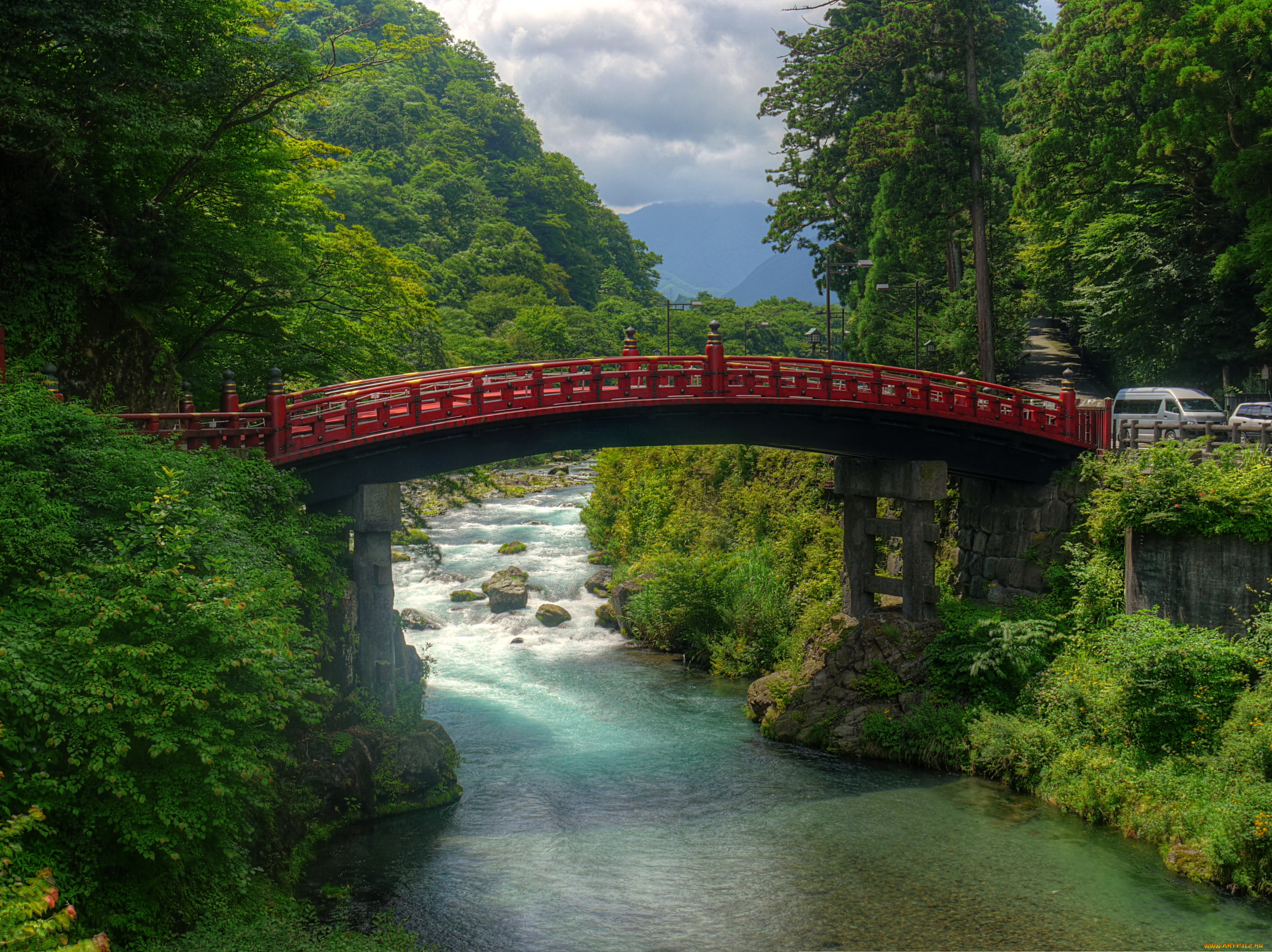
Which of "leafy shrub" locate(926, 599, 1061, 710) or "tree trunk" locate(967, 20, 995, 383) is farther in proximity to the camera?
"tree trunk" locate(967, 20, 995, 383)

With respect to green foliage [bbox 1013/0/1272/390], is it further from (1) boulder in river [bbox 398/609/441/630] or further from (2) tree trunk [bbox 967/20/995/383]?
(1) boulder in river [bbox 398/609/441/630]

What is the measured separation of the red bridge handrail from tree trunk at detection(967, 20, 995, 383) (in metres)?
6.42

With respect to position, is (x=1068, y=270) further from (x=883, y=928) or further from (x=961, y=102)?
(x=883, y=928)

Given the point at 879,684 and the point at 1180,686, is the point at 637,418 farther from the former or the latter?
the point at 1180,686

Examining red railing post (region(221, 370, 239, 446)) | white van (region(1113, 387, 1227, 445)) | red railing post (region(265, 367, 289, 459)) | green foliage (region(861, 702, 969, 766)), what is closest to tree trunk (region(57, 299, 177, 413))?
red railing post (region(221, 370, 239, 446))

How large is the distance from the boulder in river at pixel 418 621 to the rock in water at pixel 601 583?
6241 mm

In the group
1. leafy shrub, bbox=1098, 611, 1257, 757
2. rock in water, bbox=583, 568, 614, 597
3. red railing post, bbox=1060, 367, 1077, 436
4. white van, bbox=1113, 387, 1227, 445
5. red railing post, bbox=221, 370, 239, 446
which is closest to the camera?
leafy shrub, bbox=1098, 611, 1257, 757

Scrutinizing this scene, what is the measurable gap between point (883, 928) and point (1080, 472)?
1456 cm

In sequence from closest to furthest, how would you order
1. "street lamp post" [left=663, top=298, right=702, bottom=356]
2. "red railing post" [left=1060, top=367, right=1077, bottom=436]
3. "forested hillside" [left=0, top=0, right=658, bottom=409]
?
"forested hillside" [left=0, top=0, right=658, bottom=409], "red railing post" [left=1060, top=367, right=1077, bottom=436], "street lamp post" [left=663, top=298, right=702, bottom=356]

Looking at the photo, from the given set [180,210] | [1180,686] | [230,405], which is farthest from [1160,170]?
[230,405]

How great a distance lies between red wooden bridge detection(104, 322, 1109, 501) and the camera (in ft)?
65.2

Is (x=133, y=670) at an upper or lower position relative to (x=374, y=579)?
lower

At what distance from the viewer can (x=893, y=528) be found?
2645 centimetres

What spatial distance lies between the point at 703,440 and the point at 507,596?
1398 centimetres
